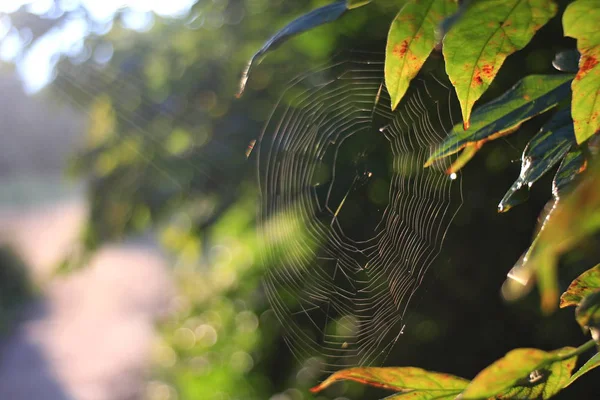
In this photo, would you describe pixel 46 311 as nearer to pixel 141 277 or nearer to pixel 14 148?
pixel 141 277

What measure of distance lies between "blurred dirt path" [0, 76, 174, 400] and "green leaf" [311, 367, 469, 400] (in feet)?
6.78

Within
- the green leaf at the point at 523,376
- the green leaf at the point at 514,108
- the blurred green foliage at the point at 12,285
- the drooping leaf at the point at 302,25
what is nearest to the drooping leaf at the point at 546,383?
the green leaf at the point at 523,376

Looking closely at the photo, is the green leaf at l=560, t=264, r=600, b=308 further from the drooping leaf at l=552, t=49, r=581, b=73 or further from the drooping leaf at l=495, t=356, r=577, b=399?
the drooping leaf at l=552, t=49, r=581, b=73

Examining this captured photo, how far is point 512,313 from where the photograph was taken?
160 centimetres

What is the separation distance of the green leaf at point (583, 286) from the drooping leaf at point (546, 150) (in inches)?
3.7

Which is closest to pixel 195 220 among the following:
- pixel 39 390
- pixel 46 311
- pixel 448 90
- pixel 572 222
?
pixel 448 90

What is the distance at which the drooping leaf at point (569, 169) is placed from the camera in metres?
0.54

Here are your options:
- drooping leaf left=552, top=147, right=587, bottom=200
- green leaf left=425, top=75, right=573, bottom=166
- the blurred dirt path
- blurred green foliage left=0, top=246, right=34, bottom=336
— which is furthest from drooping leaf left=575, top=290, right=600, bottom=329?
blurred green foliage left=0, top=246, right=34, bottom=336

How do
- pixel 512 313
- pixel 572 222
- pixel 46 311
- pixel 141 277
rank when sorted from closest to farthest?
pixel 572 222 → pixel 512 313 → pixel 46 311 → pixel 141 277

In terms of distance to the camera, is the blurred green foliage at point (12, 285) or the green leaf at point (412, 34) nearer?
the green leaf at point (412, 34)

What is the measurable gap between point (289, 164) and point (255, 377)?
4.39ft

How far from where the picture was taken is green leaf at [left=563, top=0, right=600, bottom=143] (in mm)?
501

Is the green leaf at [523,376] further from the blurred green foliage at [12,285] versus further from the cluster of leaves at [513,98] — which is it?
the blurred green foliage at [12,285]

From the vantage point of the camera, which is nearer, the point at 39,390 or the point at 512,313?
the point at 512,313
